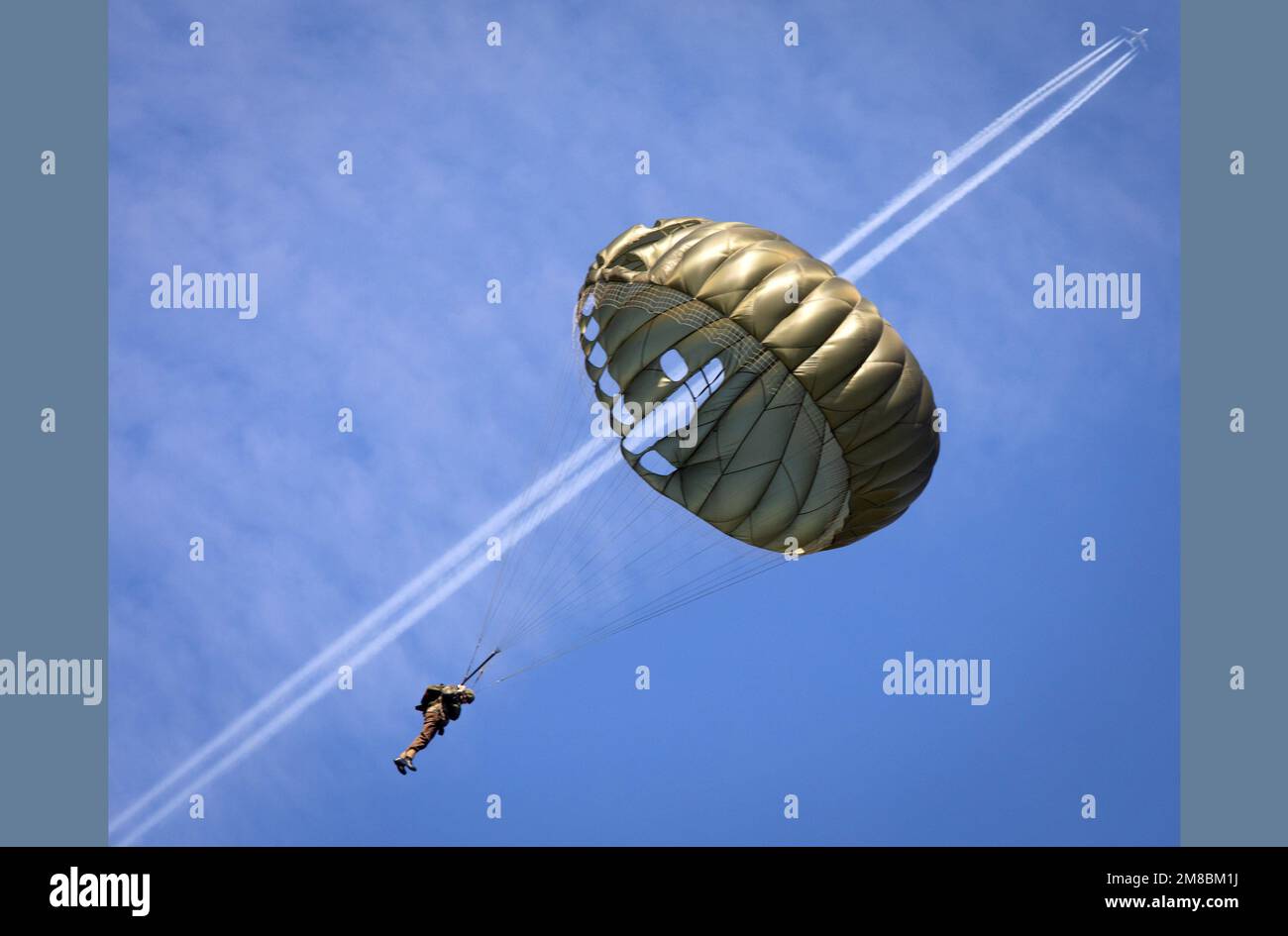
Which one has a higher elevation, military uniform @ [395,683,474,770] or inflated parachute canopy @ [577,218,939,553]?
inflated parachute canopy @ [577,218,939,553]

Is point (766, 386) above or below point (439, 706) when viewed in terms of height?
above

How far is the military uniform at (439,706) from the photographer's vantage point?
35094 millimetres

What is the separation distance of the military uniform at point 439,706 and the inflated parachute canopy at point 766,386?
6095 millimetres

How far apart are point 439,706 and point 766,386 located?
29.5ft

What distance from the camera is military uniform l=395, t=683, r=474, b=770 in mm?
35094

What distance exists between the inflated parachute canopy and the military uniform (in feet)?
20.0

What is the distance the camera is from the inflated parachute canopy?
117ft

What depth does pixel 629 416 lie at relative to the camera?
37.3 metres

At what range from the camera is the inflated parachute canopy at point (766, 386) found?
35.7 m

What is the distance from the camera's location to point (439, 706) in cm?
3538

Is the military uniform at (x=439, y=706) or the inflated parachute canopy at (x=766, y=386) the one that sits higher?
the inflated parachute canopy at (x=766, y=386)
